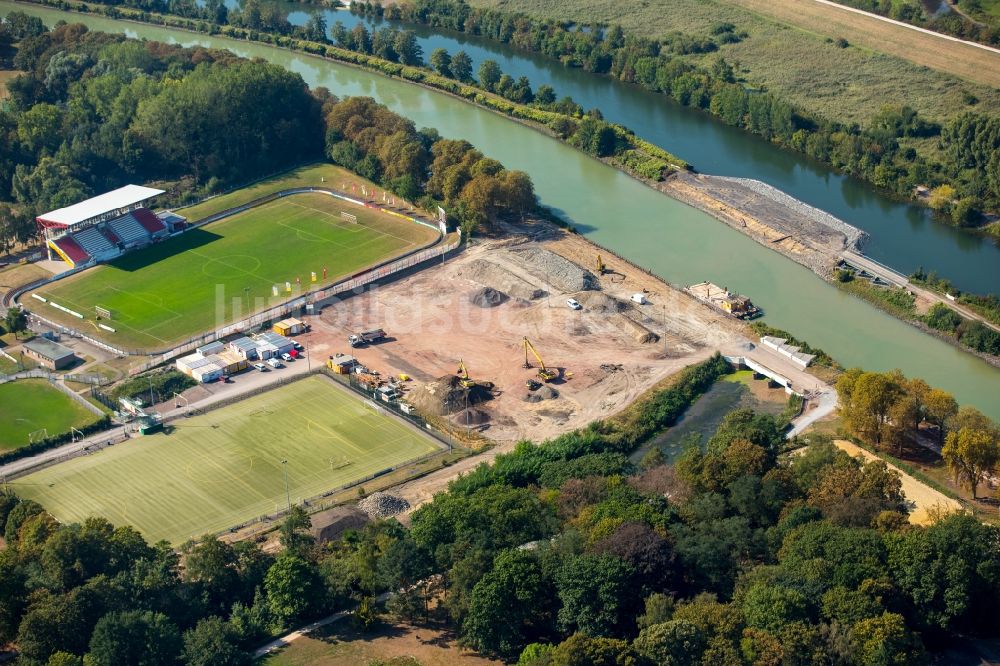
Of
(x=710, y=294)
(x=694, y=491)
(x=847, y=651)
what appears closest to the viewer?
(x=847, y=651)

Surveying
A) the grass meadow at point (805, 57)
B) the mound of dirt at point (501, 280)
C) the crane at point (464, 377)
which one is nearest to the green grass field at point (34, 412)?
the crane at point (464, 377)

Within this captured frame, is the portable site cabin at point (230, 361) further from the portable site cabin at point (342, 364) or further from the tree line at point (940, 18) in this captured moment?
the tree line at point (940, 18)

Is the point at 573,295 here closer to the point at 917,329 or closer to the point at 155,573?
the point at 917,329

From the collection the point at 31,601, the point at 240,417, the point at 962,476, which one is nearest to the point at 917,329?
the point at 962,476

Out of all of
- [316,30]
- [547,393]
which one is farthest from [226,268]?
[316,30]

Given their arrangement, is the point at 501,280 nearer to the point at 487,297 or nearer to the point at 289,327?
the point at 487,297
